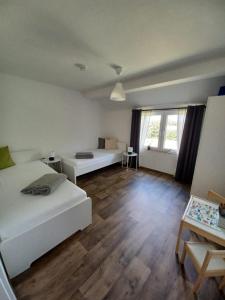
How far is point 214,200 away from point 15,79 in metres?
4.07

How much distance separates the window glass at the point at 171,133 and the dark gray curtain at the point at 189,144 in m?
0.30

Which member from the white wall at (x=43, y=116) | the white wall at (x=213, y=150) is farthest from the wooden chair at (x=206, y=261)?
the white wall at (x=43, y=116)

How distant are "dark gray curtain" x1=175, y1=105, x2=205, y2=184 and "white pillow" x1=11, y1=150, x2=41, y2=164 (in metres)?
A: 3.49

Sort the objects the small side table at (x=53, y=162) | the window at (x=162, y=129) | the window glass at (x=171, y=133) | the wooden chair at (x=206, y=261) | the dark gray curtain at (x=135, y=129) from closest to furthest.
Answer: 1. the wooden chair at (x=206, y=261)
2. the small side table at (x=53, y=162)
3. the window at (x=162, y=129)
4. the window glass at (x=171, y=133)
5. the dark gray curtain at (x=135, y=129)

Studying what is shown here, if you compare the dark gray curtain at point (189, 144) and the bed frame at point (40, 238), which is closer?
the bed frame at point (40, 238)

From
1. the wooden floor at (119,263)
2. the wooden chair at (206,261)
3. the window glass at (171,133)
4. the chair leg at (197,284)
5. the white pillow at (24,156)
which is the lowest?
the wooden floor at (119,263)

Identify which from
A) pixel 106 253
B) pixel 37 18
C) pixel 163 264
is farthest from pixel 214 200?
pixel 37 18

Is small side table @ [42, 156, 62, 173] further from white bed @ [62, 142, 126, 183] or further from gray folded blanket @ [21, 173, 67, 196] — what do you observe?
gray folded blanket @ [21, 173, 67, 196]

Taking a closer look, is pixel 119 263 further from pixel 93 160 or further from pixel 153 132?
pixel 153 132

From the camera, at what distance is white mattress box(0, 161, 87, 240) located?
1.17 meters

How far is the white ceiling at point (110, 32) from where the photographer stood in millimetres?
973

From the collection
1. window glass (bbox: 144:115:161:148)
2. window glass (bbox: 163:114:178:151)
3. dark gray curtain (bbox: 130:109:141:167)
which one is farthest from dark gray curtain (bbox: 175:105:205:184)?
dark gray curtain (bbox: 130:109:141:167)

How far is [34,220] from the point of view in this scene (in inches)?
49.4

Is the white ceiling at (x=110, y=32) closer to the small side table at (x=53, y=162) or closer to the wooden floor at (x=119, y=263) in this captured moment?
the small side table at (x=53, y=162)
